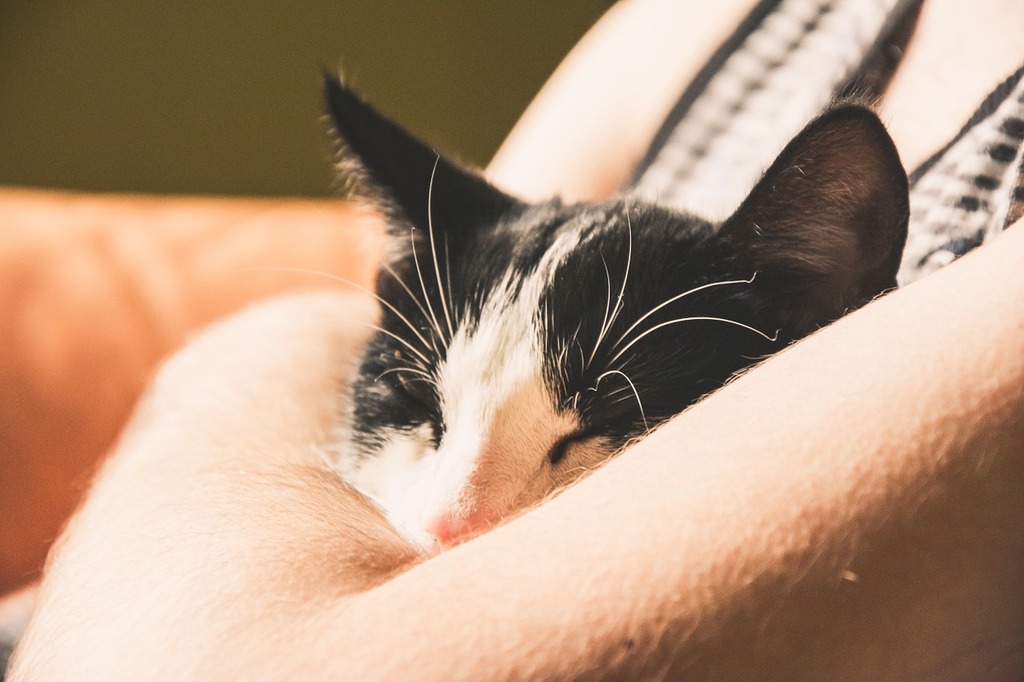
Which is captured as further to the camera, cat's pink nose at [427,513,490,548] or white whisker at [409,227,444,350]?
white whisker at [409,227,444,350]

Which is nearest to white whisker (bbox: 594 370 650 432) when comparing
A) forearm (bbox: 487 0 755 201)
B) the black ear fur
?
the black ear fur

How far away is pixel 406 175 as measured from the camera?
0.73 metres

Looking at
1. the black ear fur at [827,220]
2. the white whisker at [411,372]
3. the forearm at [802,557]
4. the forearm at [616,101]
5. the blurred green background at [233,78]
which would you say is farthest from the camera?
the blurred green background at [233,78]

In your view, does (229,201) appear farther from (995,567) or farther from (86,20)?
(995,567)

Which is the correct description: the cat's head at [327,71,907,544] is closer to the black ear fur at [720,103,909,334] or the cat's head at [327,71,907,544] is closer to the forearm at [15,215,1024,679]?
the black ear fur at [720,103,909,334]

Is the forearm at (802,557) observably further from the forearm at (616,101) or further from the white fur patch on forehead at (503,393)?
the forearm at (616,101)

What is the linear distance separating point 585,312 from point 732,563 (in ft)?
0.99

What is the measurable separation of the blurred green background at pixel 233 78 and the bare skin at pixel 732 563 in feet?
6.22

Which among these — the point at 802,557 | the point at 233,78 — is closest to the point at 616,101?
the point at 802,557

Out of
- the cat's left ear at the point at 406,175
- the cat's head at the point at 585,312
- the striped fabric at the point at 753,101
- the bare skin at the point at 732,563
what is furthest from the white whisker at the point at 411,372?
the striped fabric at the point at 753,101

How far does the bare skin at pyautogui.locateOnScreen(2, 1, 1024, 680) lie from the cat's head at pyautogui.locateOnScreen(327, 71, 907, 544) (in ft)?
0.39

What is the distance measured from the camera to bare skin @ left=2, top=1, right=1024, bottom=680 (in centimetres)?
31

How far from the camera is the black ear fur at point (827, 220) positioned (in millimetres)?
489

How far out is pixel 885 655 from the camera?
317 millimetres
